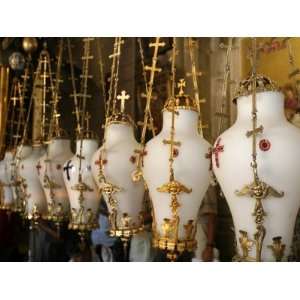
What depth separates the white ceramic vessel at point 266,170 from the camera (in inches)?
27.1

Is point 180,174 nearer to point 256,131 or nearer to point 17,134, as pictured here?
point 256,131

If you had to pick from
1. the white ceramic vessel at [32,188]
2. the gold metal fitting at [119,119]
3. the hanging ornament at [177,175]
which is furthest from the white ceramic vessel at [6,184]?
the hanging ornament at [177,175]

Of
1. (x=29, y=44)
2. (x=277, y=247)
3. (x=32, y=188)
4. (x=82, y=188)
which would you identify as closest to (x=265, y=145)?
(x=277, y=247)

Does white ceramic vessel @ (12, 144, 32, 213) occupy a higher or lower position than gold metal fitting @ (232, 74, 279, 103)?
lower

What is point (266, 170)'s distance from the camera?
0.69m

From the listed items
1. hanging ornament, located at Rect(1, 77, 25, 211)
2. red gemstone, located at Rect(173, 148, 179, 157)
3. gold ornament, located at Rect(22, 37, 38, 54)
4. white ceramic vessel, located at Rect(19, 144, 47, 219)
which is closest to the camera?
red gemstone, located at Rect(173, 148, 179, 157)

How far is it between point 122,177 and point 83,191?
22cm

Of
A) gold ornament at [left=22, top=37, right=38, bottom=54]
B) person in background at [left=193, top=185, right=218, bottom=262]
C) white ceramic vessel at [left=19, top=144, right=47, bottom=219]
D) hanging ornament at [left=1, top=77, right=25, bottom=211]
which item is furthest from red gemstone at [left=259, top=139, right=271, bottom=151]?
gold ornament at [left=22, top=37, right=38, bottom=54]

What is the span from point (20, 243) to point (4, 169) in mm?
383

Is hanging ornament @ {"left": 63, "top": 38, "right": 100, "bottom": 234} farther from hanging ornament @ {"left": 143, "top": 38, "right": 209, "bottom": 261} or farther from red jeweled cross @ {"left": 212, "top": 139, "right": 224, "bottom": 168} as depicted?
red jeweled cross @ {"left": 212, "top": 139, "right": 224, "bottom": 168}

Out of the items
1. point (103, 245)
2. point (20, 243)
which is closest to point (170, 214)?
point (103, 245)

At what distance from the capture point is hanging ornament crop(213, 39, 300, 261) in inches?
27.0

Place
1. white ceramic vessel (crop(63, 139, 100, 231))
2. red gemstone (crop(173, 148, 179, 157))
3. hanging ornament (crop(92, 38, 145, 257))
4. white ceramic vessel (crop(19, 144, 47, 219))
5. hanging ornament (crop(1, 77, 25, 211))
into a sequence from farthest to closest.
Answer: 1. hanging ornament (crop(1, 77, 25, 211))
2. white ceramic vessel (crop(19, 144, 47, 219))
3. white ceramic vessel (crop(63, 139, 100, 231))
4. hanging ornament (crop(92, 38, 145, 257))
5. red gemstone (crop(173, 148, 179, 157))

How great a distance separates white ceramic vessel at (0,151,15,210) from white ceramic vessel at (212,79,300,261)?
122 cm
